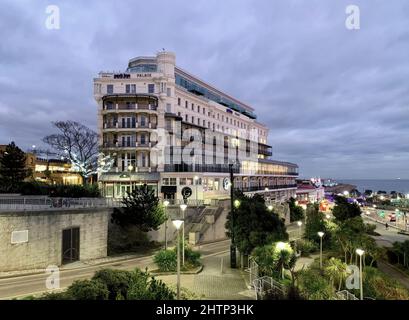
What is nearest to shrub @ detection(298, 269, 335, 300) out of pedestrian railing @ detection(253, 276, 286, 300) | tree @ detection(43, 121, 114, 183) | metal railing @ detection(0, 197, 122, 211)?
pedestrian railing @ detection(253, 276, 286, 300)

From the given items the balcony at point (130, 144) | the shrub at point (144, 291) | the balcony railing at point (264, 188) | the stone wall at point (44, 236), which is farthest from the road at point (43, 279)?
the balcony railing at point (264, 188)

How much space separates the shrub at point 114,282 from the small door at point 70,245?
1101 centimetres

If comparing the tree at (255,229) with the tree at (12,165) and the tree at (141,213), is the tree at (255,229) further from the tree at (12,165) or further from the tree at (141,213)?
the tree at (12,165)

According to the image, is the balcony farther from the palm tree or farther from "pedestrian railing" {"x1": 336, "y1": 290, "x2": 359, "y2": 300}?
"pedestrian railing" {"x1": 336, "y1": 290, "x2": 359, "y2": 300}

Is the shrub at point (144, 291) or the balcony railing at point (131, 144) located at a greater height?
the balcony railing at point (131, 144)

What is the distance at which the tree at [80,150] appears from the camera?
1655 inches

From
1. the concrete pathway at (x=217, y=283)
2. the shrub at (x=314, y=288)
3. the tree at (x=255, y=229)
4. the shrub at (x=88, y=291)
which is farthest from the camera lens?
the tree at (x=255, y=229)

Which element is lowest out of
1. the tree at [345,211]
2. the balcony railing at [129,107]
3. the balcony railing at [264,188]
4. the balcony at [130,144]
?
the tree at [345,211]

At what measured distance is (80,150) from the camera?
139 feet

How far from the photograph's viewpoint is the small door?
2097cm

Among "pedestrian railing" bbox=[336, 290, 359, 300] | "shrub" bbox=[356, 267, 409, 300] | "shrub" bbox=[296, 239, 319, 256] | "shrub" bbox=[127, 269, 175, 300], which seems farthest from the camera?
"shrub" bbox=[296, 239, 319, 256]

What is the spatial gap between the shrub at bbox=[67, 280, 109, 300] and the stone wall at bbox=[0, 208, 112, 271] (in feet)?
36.1

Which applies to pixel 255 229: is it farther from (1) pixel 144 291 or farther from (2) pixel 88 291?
(2) pixel 88 291
